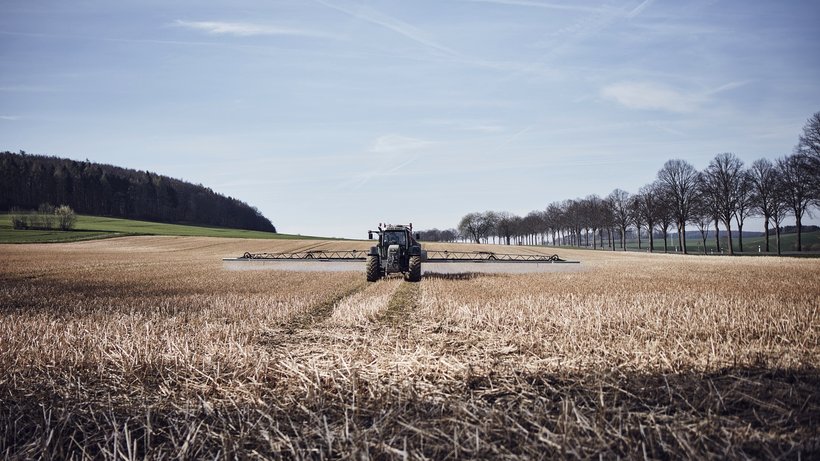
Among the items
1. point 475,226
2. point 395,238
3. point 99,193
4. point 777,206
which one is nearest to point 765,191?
point 777,206

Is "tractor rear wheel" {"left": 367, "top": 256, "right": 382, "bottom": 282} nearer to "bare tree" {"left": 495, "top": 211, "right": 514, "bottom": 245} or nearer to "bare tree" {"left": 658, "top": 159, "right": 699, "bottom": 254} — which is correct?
"bare tree" {"left": 658, "top": 159, "right": 699, "bottom": 254}

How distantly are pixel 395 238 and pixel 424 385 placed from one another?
656 inches

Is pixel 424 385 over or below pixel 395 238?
below

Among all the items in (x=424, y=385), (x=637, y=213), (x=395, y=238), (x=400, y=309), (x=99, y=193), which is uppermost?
(x=99, y=193)

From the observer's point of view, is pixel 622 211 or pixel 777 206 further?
pixel 622 211

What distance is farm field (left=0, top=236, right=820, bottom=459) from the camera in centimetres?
313

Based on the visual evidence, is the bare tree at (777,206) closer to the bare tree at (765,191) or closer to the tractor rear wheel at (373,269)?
the bare tree at (765,191)

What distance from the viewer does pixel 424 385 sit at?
14.3ft

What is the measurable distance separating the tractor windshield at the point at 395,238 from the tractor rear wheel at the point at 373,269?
154 cm

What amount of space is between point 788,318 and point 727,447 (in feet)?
20.2

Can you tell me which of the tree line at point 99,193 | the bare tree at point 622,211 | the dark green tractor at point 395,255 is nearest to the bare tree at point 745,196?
the bare tree at point 622,211

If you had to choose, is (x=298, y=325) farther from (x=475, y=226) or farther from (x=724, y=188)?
(x=475, y=226)

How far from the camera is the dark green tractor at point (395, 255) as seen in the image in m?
18.9

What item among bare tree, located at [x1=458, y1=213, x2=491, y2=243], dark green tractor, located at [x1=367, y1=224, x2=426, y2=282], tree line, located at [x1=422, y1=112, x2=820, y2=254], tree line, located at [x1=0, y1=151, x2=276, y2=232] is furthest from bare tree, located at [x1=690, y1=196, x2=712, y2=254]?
tree line, located at [x1=0, y1=151, x2=276, y2=232]
